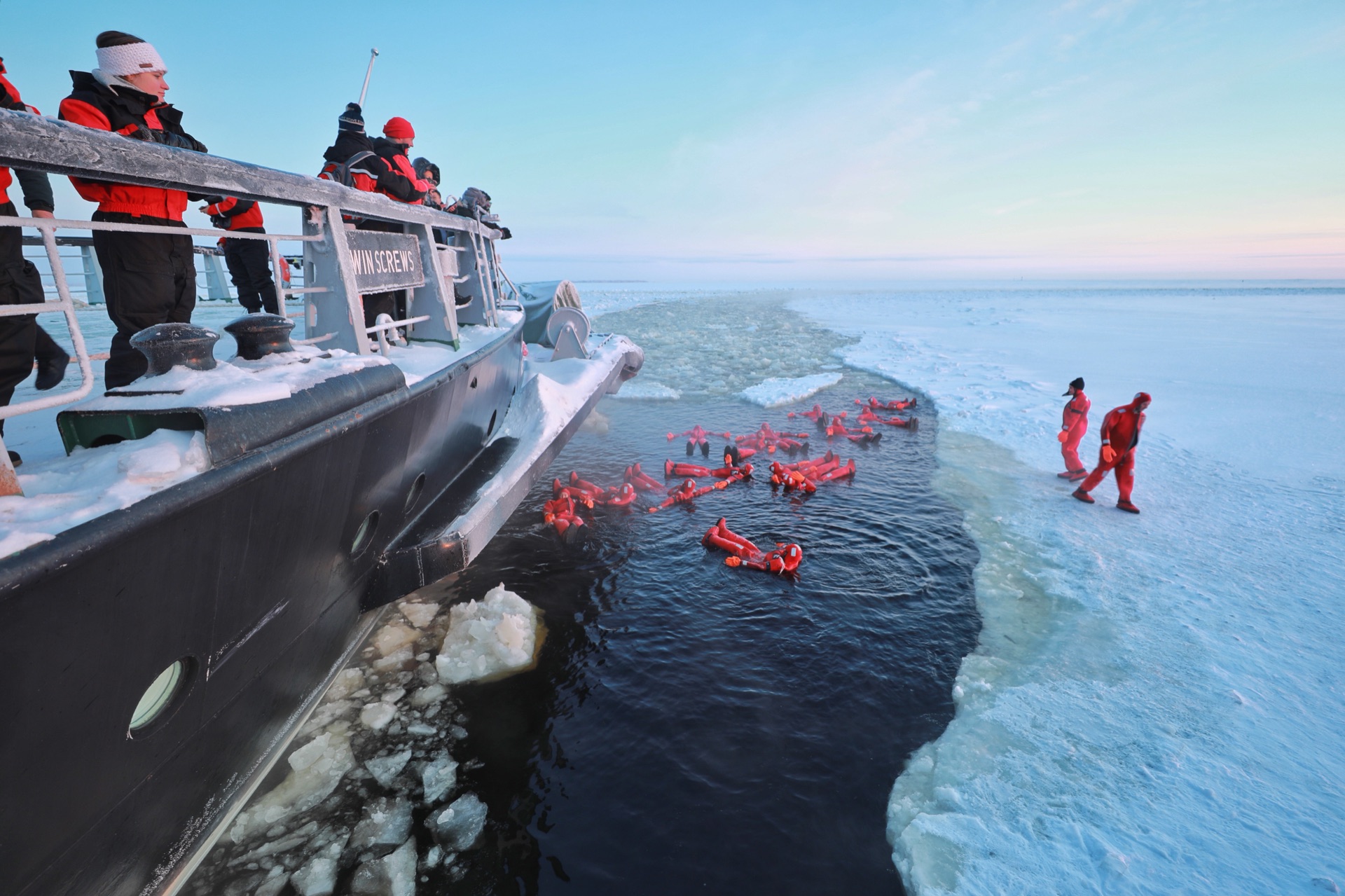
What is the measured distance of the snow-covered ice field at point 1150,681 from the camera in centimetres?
272

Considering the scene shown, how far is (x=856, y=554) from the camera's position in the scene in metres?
5.62

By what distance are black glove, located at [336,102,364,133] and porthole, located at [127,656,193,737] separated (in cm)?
459

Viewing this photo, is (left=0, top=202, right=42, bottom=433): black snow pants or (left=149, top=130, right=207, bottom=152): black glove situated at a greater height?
(left=149, top=130, right=207, bottom=152): black glove

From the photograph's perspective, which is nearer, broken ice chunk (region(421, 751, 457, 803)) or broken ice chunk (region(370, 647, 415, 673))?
broken ice chunk (region(421, 751, 457, 803))

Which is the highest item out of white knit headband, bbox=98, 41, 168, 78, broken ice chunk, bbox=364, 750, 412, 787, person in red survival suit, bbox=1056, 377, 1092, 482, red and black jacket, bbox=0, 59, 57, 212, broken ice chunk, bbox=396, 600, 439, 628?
white knit headband, bbox=98, 41, 168, 78

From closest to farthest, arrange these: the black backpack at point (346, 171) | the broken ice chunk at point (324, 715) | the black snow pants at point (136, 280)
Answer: the black snow pants at point (136, 280), the broken ice chunk at point (324, 715), the black backpack at point (346, 171)

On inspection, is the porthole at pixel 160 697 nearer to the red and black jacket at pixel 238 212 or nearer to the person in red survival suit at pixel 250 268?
the red and black jacket at pixel 238 212

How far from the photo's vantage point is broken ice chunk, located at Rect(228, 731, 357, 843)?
2805 millimetres

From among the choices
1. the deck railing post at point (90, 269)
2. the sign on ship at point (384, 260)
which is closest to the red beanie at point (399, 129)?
the sign on ship at point (384, 260)

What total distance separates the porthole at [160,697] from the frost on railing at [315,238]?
0.83 meters

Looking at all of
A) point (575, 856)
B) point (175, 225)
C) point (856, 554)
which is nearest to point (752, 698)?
point (575, 856)

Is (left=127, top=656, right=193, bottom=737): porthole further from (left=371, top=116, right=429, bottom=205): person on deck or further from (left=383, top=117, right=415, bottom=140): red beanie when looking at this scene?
(left=383, top=117, right=415, bottom=140): red beanie

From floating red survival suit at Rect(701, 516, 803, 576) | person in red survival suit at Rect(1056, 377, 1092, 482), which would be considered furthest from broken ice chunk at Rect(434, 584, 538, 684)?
person in red survival suit at Rect(1056, 377, 1092, 482)

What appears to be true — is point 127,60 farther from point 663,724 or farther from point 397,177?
point 663,724
